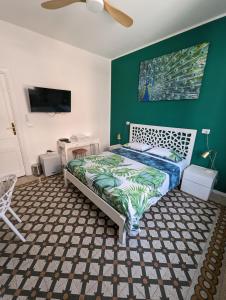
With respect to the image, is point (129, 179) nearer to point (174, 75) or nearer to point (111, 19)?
point (174, 75)

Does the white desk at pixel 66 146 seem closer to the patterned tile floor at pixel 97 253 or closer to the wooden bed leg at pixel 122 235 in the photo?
the patterned tile floor at pixel 97 253

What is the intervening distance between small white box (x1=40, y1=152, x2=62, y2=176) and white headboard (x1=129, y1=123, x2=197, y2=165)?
2032 millimetres

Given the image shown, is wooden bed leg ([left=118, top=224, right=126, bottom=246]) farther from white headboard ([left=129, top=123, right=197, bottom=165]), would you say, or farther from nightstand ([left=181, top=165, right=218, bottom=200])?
white headboard ([left=129, top=123, right=197, bottom=165])

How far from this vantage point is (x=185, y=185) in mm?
2635

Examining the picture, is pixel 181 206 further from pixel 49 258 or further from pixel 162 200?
pixel 49 258

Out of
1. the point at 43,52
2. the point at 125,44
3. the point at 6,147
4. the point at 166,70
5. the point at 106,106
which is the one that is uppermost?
the point at 125,44

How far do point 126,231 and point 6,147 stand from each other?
9.39ft

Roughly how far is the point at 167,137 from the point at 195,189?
48.0 inches

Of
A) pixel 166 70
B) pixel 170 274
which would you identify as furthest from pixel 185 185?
pixel 166 70

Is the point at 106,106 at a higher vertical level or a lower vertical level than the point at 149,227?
higher

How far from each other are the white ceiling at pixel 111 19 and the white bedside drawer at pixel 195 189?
2.74m

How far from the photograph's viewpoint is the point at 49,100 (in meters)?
3.11

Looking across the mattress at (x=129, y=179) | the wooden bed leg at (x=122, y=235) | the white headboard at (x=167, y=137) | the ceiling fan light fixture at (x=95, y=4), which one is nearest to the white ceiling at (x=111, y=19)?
the ceiling fan light fixture at (x=95, y=4)

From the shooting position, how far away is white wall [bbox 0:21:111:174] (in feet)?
8.71
